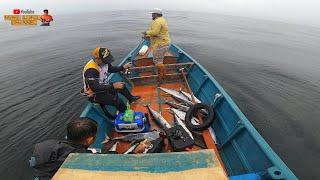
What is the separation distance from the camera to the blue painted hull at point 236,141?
4777 mm

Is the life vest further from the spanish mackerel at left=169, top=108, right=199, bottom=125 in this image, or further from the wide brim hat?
the spanish mackerel at left=169, top=108, right=199, bottom=125

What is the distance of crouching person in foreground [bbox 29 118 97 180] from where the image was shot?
3.53 m

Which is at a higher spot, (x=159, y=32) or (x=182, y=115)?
(x=159, y=32)

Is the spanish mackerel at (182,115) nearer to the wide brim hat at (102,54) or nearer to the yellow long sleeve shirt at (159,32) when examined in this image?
the wide brim hat at (102,54)

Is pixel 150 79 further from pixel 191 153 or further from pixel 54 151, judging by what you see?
pixel 191 153

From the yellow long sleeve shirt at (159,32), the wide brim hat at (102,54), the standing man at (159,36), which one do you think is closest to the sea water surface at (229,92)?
the standing man at (159,36)

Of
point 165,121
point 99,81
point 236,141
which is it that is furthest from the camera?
point 165,121

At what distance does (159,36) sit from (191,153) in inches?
344

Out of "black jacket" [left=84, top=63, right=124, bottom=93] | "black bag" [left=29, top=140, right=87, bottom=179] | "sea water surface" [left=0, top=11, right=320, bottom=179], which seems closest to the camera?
"black bag" [left=29, top=140, right=87, bottom=179]

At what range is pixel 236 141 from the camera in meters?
6.48

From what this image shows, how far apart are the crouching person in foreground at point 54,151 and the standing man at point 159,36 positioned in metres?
7.64

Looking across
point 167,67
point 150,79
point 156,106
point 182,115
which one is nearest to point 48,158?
point 182,115

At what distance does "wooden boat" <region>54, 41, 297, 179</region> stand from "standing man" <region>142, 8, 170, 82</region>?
0.49 meters

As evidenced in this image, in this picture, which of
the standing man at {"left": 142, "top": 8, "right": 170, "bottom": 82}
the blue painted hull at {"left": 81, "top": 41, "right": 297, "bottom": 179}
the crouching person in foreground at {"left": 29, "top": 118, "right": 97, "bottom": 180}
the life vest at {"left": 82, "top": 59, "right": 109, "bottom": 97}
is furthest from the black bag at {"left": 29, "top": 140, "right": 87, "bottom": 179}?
the standing man at {"left": 142, "top": 8, "right": 170, "bottom": 82}
